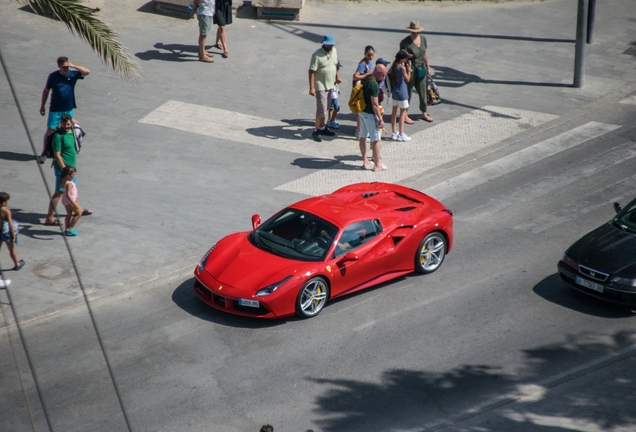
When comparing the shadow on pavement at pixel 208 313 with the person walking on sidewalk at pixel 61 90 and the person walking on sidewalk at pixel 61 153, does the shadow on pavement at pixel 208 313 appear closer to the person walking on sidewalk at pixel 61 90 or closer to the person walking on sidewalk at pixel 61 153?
the person walking on sidewalk at pixel 61 153

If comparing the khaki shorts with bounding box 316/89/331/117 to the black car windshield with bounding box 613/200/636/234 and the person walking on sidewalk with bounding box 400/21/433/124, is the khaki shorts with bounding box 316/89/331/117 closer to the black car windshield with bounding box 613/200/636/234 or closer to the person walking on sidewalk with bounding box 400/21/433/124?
the person walking on sidewalk with bounding box 400/21/433/124

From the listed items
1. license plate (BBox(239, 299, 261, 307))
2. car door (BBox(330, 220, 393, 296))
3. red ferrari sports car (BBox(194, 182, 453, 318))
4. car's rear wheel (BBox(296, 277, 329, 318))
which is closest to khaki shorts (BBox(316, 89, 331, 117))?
red ferrari sports car (BBox(194, 182, 453, 318))

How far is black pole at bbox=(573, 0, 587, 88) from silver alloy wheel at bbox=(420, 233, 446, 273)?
9038 mm

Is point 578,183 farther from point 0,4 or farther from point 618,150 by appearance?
point 0,4

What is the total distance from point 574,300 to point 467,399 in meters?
3.02

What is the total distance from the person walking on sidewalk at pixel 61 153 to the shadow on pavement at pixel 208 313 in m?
2.85

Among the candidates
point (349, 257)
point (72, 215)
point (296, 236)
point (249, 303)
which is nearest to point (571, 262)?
point (349, 257)

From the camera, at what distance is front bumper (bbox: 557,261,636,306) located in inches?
430

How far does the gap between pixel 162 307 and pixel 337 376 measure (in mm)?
2984

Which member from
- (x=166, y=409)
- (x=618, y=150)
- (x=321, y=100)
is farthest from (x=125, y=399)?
(x=618, y=150)

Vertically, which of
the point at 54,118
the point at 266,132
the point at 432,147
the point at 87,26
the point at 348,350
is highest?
the point at 87,26

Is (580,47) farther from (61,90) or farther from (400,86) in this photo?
(61,90)

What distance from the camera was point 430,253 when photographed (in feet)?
40.5

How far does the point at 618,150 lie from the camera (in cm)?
1645
